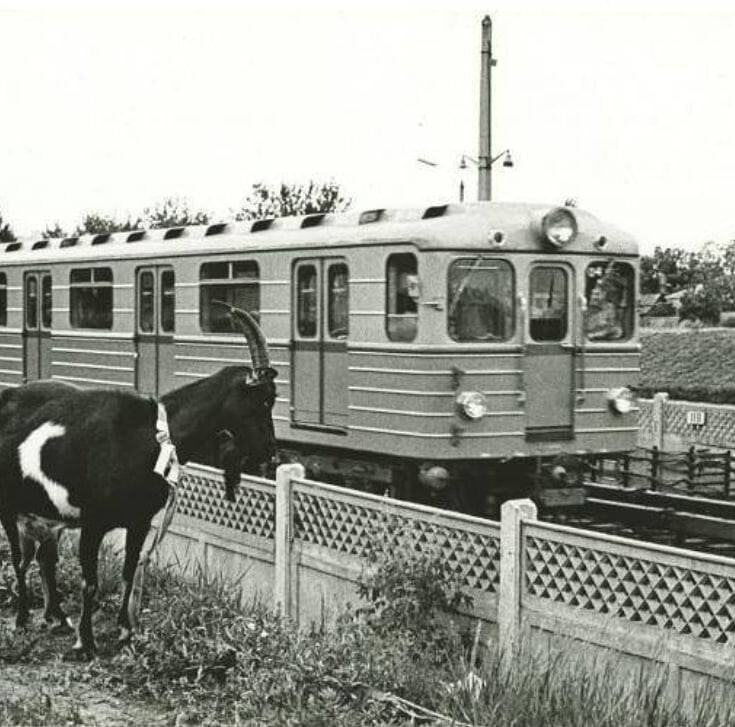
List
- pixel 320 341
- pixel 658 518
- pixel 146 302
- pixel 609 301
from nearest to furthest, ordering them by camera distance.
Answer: pixel 320 341, pixel 609 301, pixel 658 518, pixel 146 302

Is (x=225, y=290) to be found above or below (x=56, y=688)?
above

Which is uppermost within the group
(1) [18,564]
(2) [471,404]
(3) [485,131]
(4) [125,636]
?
(3) [485,131]

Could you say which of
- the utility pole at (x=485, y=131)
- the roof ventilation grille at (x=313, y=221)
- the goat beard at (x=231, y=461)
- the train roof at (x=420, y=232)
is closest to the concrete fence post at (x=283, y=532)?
the goat beard at (x=231, y=461)

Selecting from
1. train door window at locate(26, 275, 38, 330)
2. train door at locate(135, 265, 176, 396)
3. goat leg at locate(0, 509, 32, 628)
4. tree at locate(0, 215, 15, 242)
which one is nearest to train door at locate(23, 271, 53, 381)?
train door window at locate(26, 275, 38, 330)

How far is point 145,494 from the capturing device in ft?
25.7

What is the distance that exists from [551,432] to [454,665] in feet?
17.2

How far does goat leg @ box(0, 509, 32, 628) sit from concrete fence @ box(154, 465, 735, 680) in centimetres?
160

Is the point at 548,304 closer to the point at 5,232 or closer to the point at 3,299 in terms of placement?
the point at 3,299

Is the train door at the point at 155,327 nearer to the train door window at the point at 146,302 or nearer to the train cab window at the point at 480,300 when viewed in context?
the train door window at the point at 146,302

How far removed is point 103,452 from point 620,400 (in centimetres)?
639

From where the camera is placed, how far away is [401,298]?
11.9 metres

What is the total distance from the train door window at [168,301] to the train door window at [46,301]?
298 centimetres

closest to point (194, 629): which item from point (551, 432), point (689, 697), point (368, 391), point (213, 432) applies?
point (213, 432)

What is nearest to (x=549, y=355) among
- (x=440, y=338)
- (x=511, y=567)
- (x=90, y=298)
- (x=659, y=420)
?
(x=440, y=338)
